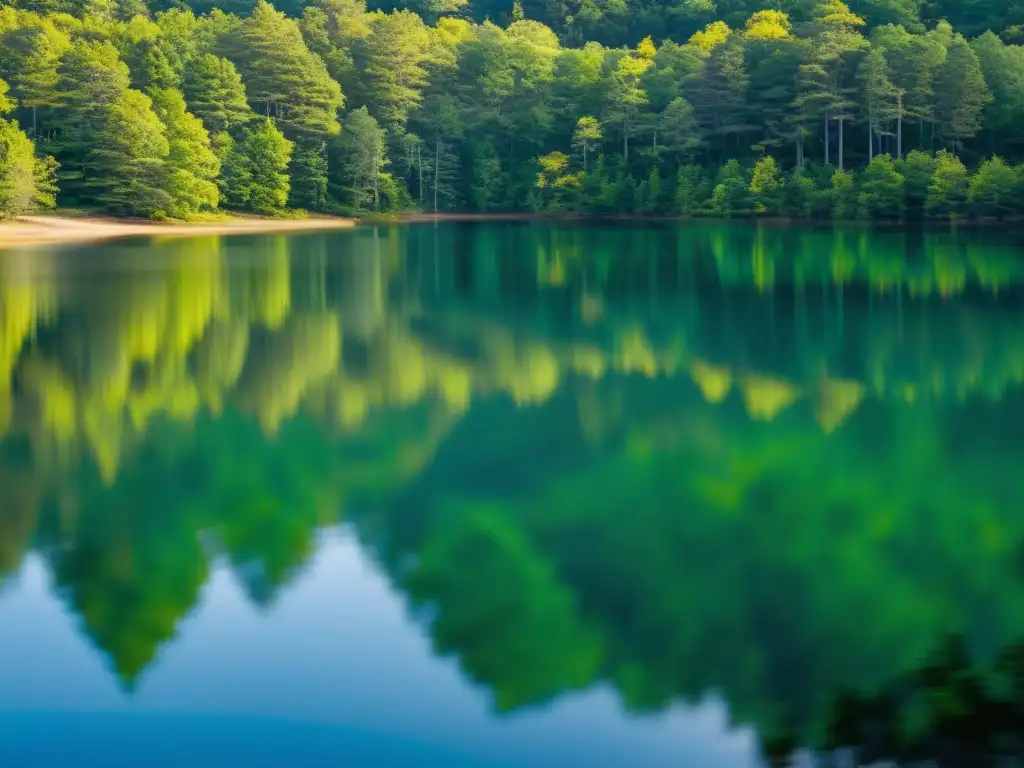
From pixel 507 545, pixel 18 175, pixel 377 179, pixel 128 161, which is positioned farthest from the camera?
pixel 377 179

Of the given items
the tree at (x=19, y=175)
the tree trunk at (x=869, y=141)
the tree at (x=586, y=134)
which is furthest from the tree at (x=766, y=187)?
the tree at (x=19, y=175)

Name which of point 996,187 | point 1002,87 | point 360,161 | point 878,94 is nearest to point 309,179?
point 360,161

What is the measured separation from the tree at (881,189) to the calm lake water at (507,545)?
107 ft

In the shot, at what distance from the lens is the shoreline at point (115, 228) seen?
39.1m

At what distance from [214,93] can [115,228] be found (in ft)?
35.0

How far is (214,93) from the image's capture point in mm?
54062

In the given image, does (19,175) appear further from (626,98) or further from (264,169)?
(626,98)

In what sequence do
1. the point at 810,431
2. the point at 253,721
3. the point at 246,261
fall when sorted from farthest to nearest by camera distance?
the point at 246,261, the point at 810,431, the point at 253,721

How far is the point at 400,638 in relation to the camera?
21.0 feet

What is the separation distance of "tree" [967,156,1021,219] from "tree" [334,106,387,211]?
24678mm

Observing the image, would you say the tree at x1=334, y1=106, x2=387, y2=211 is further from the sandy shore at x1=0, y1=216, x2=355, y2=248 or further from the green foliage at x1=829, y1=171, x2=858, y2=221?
the green foliage at x1=829, y1=171, x2=858, y2=221

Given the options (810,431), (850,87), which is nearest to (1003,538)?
(810,431)

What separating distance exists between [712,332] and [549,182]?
45028 mm

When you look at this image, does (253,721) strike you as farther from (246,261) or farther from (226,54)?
(226,54)
